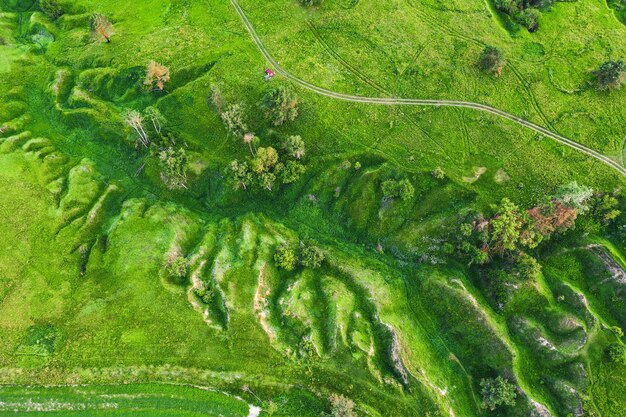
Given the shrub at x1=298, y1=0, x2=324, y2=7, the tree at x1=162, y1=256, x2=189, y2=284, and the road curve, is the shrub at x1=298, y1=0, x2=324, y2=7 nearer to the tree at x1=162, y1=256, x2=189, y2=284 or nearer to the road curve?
the road curve

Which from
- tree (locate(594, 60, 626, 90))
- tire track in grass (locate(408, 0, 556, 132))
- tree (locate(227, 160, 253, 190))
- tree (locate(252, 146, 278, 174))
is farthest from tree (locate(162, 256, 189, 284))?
tree (locate(594, 60, 626, 90))

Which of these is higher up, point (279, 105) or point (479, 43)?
point (479, 43)

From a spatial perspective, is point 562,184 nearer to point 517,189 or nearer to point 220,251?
point 517,189

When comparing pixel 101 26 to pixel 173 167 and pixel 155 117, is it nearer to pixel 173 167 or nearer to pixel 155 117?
pixel 155 117

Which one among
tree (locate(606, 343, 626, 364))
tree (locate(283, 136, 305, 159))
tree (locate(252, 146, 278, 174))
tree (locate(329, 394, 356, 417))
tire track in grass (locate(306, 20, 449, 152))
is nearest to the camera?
tree (locate(329, 394, 356, 417))

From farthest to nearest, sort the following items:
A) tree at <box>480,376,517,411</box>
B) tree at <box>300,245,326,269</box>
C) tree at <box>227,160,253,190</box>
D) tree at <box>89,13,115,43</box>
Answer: tree at <box>89,13,115,43</box>
tree at <box>227,160,253,190</box>
tree at <box>300,245,326,269</box>
tree at <box>480,376,517,411</box>

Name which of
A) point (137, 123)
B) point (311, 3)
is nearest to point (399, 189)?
point (311, 3)

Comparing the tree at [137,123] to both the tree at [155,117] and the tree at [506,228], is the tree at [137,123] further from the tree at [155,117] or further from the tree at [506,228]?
the tree at [506,228]

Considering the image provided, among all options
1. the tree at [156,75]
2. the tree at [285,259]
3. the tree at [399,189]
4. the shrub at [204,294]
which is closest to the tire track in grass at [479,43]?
the tree at [399,189]
